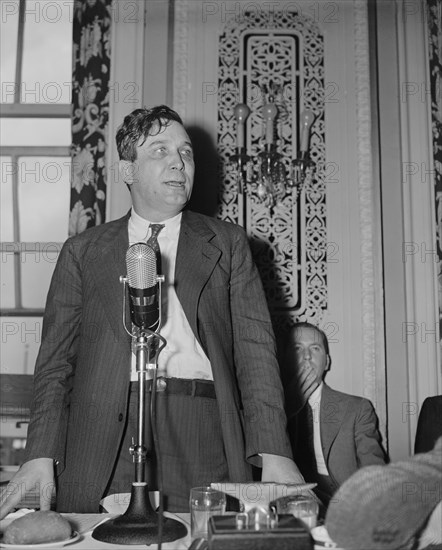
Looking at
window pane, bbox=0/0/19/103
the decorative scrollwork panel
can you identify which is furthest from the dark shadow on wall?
window pane, bbox=0/0/19/103

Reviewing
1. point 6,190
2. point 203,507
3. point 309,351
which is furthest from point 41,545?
point 6,190

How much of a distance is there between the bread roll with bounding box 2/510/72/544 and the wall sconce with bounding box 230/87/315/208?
2485 mm

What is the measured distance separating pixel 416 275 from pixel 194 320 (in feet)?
6.09

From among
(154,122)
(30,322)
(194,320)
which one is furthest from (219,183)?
(194,320)

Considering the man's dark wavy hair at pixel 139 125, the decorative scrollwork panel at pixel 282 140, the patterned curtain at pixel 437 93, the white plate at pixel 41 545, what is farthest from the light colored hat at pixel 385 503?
the patterned curtain at pixel 437 93

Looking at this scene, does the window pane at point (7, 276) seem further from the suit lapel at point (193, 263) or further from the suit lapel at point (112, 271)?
the suit lapel at point (193, 263)

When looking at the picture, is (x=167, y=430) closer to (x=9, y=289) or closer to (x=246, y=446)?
(x=246, y=446)

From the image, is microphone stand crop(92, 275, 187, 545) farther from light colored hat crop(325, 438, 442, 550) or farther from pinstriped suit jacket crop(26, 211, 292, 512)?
pinstriped suit jacket crop(26, 211, 292, 512)

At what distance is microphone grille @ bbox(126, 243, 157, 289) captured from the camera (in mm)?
1335

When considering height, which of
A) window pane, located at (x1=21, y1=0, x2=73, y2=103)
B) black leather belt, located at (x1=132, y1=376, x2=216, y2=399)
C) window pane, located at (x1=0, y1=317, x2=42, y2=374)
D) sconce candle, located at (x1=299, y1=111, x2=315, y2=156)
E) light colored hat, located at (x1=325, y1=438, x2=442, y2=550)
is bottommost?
light colored hat, located at (x1=325, y1=438, x2=442, y2=550)

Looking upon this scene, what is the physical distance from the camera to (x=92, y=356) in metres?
2.01

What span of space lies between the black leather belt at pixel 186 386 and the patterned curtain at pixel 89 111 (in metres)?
1.66

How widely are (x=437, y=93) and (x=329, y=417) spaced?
176cm

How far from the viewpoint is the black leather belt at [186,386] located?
1.96 m
